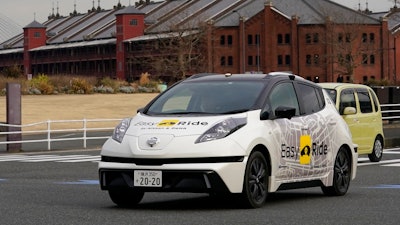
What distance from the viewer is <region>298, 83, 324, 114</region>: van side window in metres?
14.0

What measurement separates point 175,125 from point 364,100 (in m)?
12.2

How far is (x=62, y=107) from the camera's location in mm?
64312

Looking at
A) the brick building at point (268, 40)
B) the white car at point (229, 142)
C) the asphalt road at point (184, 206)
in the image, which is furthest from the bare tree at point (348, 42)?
the white car at point (229, 142)

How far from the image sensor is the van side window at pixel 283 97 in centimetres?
1326

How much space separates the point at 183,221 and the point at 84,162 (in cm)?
1404

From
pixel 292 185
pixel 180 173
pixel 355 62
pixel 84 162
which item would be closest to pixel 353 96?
pixel 84 162

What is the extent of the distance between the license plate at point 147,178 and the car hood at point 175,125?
466mm

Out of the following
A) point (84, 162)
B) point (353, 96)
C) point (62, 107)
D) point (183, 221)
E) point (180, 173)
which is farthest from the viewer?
point (62, 107)

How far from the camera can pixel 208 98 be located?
1304cm

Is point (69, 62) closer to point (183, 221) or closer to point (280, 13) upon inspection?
point (280, 13)

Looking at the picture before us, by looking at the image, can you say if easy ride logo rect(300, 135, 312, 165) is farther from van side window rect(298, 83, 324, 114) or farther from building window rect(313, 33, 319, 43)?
building window rect(313, 33, 319, 43)

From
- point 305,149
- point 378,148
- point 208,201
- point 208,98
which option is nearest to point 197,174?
point 208,98

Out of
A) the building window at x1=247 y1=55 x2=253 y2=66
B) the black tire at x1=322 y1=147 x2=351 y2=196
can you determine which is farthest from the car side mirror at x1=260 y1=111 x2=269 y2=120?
the building window at x1=247 y1=55 x2=253 y2=66

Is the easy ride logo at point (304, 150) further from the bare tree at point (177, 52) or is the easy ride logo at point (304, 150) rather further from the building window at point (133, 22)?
the building window at point (133, 22)
